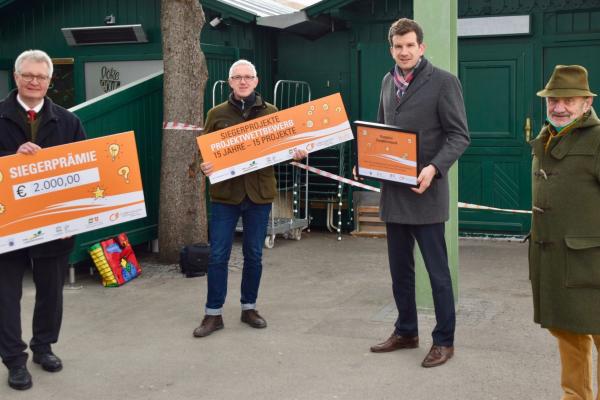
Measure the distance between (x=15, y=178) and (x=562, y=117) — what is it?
3344 millimetres

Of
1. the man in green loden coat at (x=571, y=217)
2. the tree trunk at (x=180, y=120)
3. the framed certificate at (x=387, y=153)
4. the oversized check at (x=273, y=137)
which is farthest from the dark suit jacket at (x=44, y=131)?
the tree trunk at (x=180, y=120)

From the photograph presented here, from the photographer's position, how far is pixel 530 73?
1088 cm

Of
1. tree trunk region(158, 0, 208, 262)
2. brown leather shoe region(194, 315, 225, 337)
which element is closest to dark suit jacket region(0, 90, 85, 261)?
brown leather shoe region(194, 315, 225, 337)

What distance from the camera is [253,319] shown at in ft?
22.6

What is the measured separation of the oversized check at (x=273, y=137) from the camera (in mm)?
6664

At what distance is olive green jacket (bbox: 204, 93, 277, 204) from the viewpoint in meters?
6.69

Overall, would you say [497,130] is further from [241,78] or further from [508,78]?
[241,78]

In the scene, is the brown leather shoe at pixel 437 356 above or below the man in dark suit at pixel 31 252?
below

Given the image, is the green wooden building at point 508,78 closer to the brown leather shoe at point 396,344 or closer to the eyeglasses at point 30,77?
the brown leather shoe at point 396,344

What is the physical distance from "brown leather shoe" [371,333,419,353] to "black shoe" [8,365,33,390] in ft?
7.57

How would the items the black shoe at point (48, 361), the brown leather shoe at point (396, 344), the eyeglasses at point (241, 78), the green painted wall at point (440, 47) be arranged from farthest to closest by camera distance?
1. the green painted wall at point (440, 47)
2. the eyeglasses at point (241, 78)
3. the brown leather shoe at point (396, 344)
4. the black shoe at point (48, 361)

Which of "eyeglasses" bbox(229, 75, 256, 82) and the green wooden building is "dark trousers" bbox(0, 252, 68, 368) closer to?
"eyeglasses" bbox(229, 75, 256, 82)

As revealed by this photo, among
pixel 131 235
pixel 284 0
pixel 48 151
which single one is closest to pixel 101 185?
pixel 48 151

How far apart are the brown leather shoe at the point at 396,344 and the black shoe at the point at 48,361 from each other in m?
2.15
